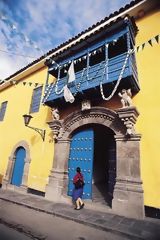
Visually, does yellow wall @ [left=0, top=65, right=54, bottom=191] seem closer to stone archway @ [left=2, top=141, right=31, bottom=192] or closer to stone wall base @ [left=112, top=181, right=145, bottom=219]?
stone archway @ [left=2, top=141, right=31, bottom=192]

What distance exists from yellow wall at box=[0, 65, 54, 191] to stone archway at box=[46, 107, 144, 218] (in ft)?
2.44

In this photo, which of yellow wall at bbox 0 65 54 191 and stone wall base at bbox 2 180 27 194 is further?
stone wall base at bbox 2 180 27 194

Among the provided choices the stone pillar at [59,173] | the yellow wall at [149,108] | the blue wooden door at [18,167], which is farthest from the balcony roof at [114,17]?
the blue wooden door at [18,167]

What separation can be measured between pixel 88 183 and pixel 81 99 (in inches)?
134

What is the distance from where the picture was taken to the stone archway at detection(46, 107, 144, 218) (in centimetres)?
505

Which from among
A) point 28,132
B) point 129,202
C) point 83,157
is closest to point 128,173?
point 129,202

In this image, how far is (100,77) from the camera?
6.45m

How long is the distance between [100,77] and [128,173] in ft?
11.8

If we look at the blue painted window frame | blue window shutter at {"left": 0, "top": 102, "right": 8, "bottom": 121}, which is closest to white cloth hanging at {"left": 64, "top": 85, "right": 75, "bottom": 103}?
the blue painted window frame

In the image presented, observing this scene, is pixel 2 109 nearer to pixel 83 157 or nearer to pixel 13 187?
pixel 13 187

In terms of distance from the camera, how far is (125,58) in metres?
5.99

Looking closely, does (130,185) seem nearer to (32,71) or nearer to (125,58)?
(125,58)

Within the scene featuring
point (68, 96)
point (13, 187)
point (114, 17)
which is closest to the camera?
point (68, 96)

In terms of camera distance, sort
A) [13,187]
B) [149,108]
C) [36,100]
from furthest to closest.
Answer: [36,100]
[13,187]
[149,108]
